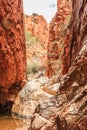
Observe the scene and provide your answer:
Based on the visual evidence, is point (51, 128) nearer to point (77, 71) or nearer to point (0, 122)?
point (77, 71)

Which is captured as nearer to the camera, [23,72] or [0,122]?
[0,122]

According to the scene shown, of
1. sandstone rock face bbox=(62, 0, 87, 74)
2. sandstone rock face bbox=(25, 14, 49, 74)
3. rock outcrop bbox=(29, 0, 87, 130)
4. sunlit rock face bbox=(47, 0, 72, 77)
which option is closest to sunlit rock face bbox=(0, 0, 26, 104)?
sandstone rock face bbox=(62, 0, 87, 74)

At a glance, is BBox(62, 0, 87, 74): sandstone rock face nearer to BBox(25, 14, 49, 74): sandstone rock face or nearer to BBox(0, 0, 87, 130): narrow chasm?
BBox(0, 0, 87, 130): narrow chasm

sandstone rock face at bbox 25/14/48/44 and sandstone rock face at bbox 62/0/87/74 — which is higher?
sandstone rock face at bbox 62/0/87/74

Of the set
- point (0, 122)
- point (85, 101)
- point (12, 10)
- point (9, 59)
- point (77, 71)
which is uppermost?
point (12, 10)

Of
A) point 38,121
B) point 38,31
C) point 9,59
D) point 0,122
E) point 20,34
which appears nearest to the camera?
point 38,121

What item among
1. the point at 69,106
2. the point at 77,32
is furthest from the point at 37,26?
the point at 69,106

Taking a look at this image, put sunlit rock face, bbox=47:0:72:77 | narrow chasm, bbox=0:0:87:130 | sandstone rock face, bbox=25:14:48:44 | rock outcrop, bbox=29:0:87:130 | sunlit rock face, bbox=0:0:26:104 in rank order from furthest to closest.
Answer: sandstone rock face, bbox=25:14:48:44
sunlit rock face, bbox=47:0:72:77
sunlit rock face, bbox=0:0:26:104
narrow chasm, bbox=0:0:87:130
rock outcrop, bbox=29:0:87:130

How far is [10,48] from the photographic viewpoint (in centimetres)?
1628

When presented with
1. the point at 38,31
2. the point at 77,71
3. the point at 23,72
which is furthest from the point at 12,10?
the point at 38,31

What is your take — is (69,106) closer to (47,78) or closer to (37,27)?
(47,78)

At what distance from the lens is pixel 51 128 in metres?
5.81

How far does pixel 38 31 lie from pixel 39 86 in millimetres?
42703

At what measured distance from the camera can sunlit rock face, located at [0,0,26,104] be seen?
50.9 feet
